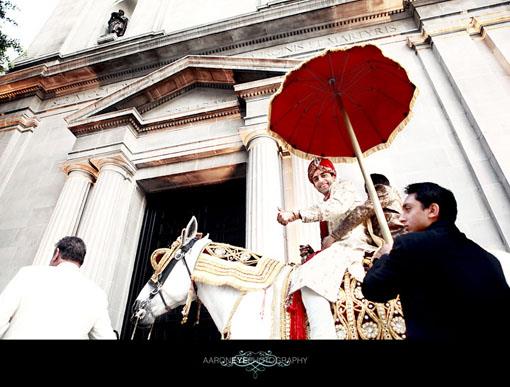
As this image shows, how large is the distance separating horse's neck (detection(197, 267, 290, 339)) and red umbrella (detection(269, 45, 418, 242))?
160 cm

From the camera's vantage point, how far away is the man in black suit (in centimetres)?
144

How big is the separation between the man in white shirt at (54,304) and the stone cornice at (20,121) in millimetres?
8978

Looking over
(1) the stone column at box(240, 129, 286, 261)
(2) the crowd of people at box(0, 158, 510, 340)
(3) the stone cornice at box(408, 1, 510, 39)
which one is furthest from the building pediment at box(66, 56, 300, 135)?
(2) the crowd of people at box(0, 158, 510, 340)

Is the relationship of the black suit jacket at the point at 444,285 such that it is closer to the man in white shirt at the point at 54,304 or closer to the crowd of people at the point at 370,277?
the crowd of people at the point at 370,277

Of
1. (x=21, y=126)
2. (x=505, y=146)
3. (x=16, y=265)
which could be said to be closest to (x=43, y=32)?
(x=21, y=126)

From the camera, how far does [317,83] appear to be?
3.64 meters

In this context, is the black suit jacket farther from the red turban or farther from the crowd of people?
the red turban

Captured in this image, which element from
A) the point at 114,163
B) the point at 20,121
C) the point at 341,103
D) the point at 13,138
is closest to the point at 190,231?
the point at 341,103

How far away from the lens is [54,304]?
2.64 m

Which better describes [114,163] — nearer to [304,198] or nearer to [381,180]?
[304,198]

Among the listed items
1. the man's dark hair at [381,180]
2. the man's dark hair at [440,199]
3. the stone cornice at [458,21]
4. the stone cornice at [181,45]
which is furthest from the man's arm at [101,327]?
the stone cornice at [181,45]

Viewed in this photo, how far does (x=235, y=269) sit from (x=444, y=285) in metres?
1.90

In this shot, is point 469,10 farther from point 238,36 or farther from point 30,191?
point 30,191

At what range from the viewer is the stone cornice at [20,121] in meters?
9.99
